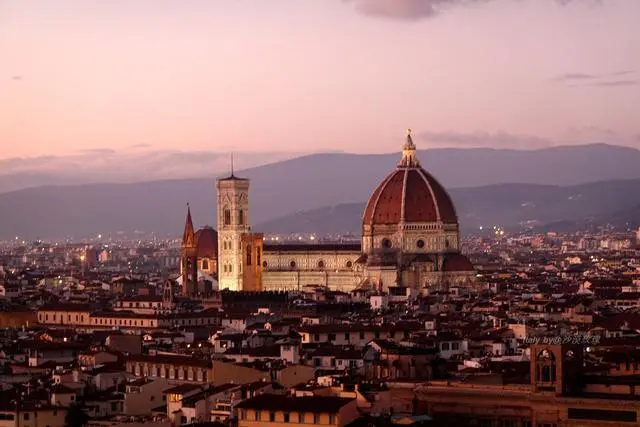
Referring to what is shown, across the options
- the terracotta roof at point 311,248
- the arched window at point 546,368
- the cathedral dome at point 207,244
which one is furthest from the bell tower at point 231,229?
the arched window at point 546,368

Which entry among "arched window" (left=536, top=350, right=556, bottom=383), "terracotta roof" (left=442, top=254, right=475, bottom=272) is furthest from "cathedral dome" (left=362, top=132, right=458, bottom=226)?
"arched window" (left=536, top=350, right=556, bottom=383)

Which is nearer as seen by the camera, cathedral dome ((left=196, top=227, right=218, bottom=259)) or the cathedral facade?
the cathedral facade

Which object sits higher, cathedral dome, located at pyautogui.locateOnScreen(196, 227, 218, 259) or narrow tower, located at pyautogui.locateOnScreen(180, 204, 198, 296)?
cathedral dome, located at pyautogui.locateOnScreen(196, 227, 218, 259)

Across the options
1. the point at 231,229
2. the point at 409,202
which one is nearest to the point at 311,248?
the point at 231,229

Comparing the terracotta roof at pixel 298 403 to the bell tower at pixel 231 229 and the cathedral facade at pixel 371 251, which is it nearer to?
the cathedral facade at pixel 371 251

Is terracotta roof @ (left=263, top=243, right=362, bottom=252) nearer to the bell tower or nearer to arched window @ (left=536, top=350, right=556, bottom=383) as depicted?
the bell tower

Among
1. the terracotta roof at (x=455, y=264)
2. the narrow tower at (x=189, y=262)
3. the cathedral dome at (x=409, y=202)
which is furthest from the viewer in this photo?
the cathedral dome at (x=409, y=202)
